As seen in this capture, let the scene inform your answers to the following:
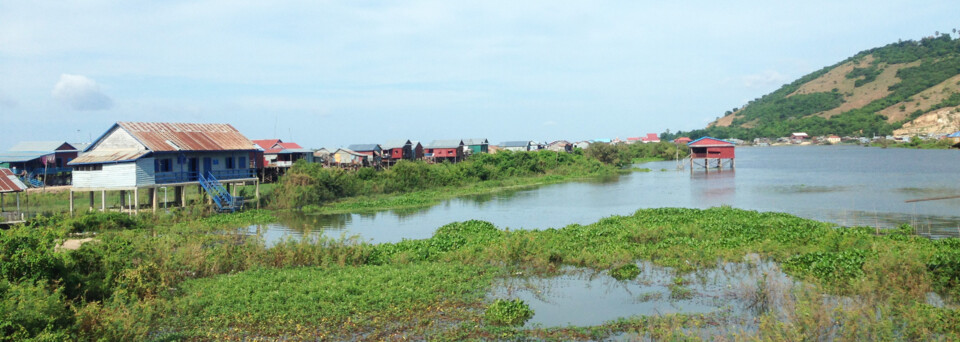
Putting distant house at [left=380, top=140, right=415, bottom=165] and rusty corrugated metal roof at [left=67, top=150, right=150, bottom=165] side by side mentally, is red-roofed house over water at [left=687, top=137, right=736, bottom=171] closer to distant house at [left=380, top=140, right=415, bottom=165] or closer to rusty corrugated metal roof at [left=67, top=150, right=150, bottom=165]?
distant house at [left=380, top=140, right=415, bottom=165]

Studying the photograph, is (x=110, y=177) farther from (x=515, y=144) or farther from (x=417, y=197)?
(x=515, y=144)

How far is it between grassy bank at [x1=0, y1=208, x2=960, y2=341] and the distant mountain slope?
414ft

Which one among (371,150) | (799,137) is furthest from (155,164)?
(799,137)

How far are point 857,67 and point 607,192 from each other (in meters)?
192

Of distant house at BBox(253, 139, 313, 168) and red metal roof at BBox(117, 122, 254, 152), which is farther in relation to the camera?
distant house at BBox(253, 139, 313, 168)

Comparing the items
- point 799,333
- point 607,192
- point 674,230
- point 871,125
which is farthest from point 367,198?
point 871,125

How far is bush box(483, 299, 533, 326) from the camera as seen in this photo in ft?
42.7

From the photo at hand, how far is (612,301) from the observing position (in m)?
14.9

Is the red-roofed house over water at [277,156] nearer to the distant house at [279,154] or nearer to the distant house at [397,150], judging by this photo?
the distant house at [279,154]

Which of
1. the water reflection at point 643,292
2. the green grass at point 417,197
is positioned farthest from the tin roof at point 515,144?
the water reflection at point 643,292

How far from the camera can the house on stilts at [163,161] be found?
3100cm

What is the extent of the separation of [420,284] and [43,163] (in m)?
48.3

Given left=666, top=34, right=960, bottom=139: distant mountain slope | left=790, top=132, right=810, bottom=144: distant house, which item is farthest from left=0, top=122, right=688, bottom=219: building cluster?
left=790, top=132, right=810, bottom=144: distant house

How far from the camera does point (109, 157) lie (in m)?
31.2
